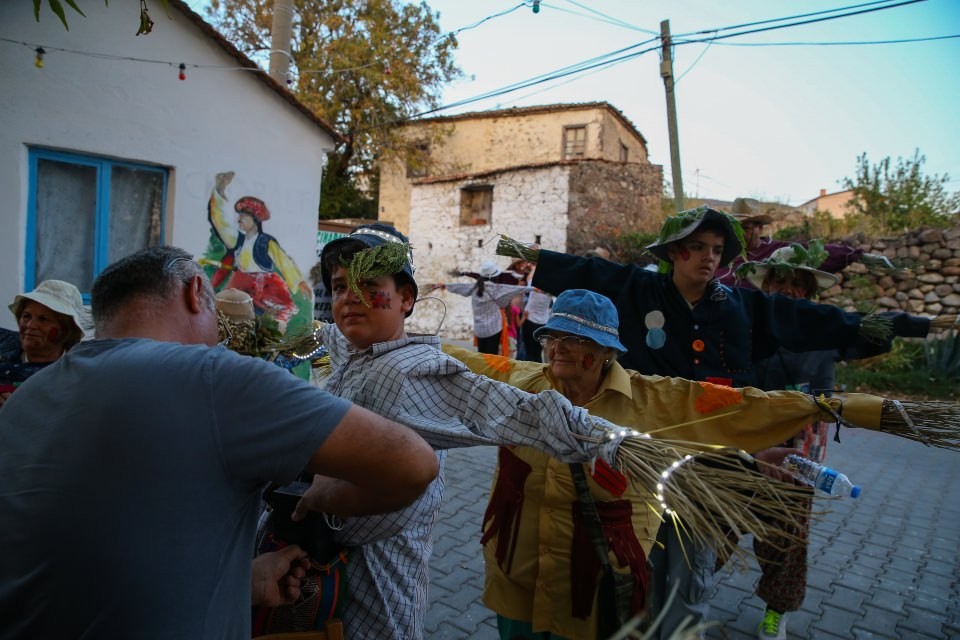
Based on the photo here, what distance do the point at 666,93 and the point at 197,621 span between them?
42.7ft

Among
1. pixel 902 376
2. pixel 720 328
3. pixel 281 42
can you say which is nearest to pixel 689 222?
pixel 720 328

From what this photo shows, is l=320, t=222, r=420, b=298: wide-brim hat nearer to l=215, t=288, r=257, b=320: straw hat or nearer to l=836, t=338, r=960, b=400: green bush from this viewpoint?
l=215, t=288, r=257, b=320: straw hat

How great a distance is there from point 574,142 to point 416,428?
23.8 meters

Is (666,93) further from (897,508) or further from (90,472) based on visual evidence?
(90,472)

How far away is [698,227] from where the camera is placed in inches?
125

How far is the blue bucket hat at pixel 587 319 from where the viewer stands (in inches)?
97.0

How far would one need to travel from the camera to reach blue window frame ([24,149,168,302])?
6.34 m

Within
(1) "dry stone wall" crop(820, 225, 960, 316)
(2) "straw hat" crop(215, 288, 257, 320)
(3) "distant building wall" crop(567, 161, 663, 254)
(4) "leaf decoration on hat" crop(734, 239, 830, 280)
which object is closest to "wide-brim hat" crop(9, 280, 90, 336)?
(2) "straw hat" crop(215, 288, 257, 320)

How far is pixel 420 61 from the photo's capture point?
69.7ft

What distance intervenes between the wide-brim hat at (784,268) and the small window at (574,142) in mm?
20494

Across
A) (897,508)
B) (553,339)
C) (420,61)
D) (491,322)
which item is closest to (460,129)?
(420,61)

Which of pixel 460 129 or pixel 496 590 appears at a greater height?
pixel 460 129

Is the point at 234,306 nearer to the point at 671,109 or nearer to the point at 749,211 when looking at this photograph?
the point at 749,211

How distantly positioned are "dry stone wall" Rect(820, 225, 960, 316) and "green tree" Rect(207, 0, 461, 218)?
14518 millimetres
